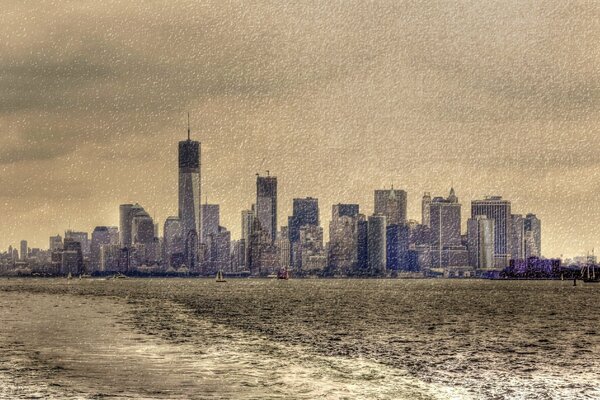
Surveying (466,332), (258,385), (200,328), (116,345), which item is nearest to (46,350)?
(116,345)

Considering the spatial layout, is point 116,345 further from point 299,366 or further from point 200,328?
point 200,328

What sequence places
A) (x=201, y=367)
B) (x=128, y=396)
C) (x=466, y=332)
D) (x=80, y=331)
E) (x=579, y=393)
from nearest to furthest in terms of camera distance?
(x=128, y=396)
(x=579, y=393)
(x=201, y=367)
(x=80, y=331)
(x=466, y=332)

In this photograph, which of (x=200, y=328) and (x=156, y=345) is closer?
(x=156, y=345)

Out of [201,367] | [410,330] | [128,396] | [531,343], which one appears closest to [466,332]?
[410,330]

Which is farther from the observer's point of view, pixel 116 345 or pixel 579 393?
pixel 116 345

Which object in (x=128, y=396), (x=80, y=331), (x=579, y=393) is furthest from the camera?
(x=80, y=331)

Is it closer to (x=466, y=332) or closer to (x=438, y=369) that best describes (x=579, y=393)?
(x=438, y=369)

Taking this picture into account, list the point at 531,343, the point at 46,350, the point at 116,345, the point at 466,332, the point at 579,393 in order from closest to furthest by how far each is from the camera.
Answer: the point at 579,393 → the point at 46,350 → the point at 116,345 → the point at 531,343 → the point at 466,332

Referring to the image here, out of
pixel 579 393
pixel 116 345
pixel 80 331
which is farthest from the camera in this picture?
pixel 80 331
